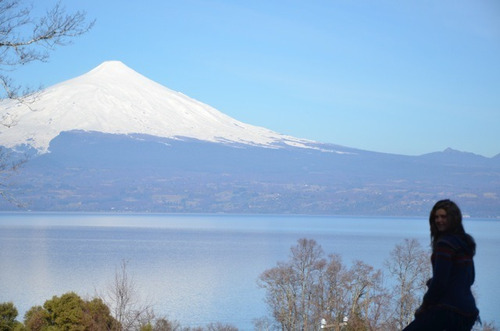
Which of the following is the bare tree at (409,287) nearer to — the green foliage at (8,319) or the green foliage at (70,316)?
the green foliage at (70,316)

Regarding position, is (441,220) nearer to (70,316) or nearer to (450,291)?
(450,291)

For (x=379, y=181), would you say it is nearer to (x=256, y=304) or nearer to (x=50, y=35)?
(x=256, y=304)

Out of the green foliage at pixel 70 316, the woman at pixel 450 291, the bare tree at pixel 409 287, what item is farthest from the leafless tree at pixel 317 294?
the woman at pixel 450 291

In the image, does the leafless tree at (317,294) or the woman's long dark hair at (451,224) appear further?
the leafless tree at (317,294)

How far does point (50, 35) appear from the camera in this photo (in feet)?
18.5

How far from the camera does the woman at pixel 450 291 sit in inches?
122

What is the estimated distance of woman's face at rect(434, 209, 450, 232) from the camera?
125 inches

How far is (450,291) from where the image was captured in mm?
3135

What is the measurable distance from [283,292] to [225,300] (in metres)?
11.2

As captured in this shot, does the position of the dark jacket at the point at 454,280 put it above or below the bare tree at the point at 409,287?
above

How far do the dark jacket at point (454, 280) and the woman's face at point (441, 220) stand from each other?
0.16 ft

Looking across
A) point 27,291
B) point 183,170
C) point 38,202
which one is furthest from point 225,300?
point 183,170

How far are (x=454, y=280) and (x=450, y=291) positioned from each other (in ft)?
0.16

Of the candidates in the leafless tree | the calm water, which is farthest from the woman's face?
the calm water
